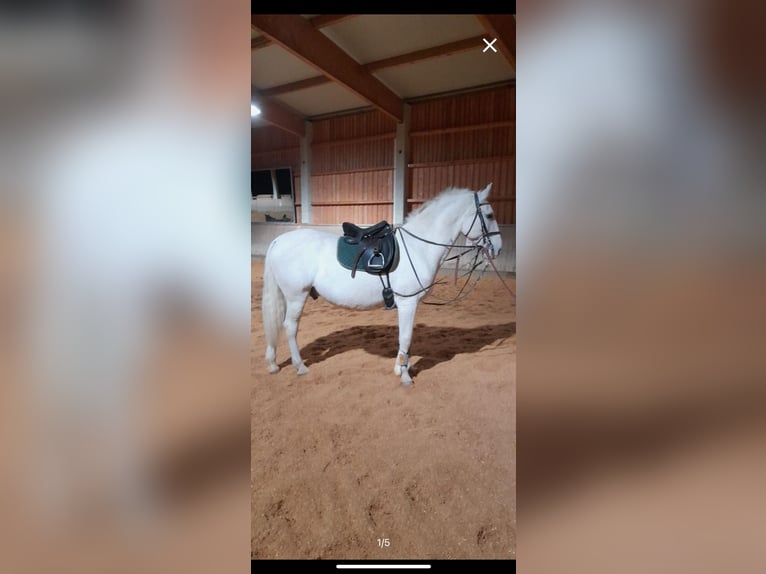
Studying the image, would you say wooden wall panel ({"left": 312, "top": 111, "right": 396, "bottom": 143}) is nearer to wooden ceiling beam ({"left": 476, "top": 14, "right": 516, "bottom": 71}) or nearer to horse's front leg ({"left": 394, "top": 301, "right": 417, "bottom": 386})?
wooden ceiling beam ({"left": 476, "top": 14, "right": 516, "bottom": 71})

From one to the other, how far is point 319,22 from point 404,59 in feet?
0.61

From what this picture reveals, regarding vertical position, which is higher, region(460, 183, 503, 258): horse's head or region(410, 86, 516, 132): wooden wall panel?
region(410, 86, 516, 132): wooden wall panel

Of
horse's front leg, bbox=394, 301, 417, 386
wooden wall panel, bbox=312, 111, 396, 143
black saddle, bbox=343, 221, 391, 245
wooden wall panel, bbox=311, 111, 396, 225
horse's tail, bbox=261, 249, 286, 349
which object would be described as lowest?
horse's front leg, bbox=394, 301, 417, 386

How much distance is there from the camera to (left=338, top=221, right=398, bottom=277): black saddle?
0.67 metres

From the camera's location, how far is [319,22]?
524 mm

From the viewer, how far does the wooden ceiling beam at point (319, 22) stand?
50 centimetres

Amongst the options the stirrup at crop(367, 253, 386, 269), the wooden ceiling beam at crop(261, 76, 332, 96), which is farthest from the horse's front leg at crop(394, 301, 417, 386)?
the wooden ceiling beam at crop(261, 76, 332, 96)

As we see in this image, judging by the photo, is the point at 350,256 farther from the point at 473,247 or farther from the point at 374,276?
the point at 473,247
